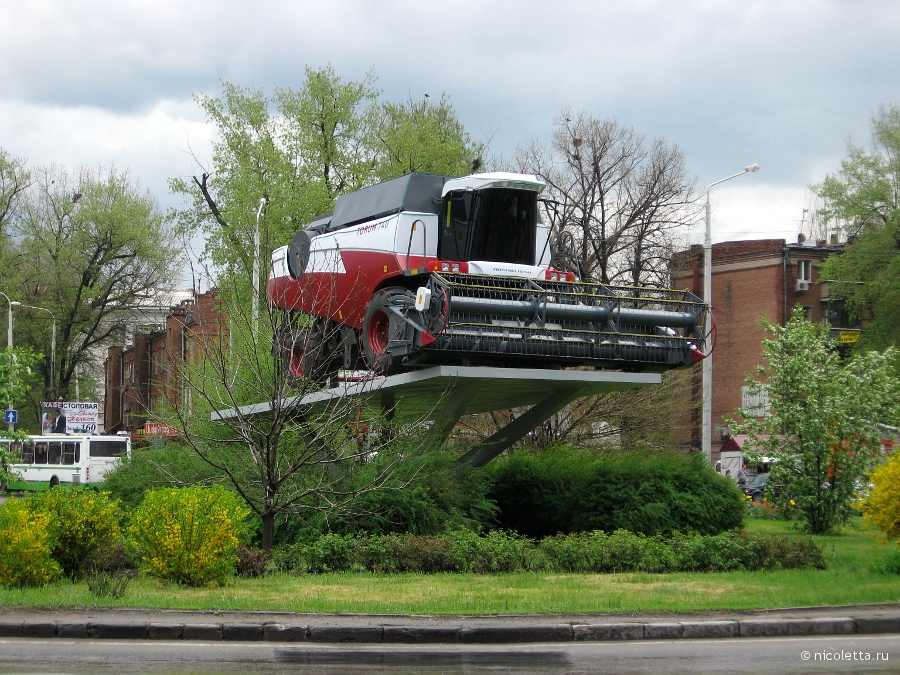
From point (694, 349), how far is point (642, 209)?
951 inches

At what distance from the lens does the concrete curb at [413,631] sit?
34.0 feet

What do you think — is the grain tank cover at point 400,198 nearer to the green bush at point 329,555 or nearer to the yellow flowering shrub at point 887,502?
the green bush at point 329,555

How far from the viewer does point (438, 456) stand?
66.6 ft

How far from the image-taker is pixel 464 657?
9.61 meters

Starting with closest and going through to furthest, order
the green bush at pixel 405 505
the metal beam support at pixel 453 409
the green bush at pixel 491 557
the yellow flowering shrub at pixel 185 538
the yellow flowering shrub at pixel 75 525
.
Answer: the yellow flowering shrub at pixel 185 538 → the yellow flowering shrub at pixel 75 525 → the green bush at pixel 491 557 → the green bush at pixel 405 505 → the metal beam support at pixel 453 409

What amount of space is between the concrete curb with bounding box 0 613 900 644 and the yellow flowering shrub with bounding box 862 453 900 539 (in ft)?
15.0

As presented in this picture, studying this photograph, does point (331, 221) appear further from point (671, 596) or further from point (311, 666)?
point (311, 666)

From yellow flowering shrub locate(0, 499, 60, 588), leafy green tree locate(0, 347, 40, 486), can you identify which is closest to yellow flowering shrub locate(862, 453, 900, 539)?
yellow flowering shrub locate(0, 499, 60, 588)

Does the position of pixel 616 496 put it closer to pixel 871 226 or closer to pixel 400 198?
pixel 400 198

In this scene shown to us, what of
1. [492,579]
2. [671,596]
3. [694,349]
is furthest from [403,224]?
[671,596]

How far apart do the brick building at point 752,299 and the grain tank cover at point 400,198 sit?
35.3 metres

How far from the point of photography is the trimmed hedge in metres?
15.6

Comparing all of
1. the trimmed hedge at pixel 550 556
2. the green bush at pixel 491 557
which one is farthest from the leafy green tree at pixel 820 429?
the green bush at pixel 491 557

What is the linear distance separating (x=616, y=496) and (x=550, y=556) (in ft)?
16.0
